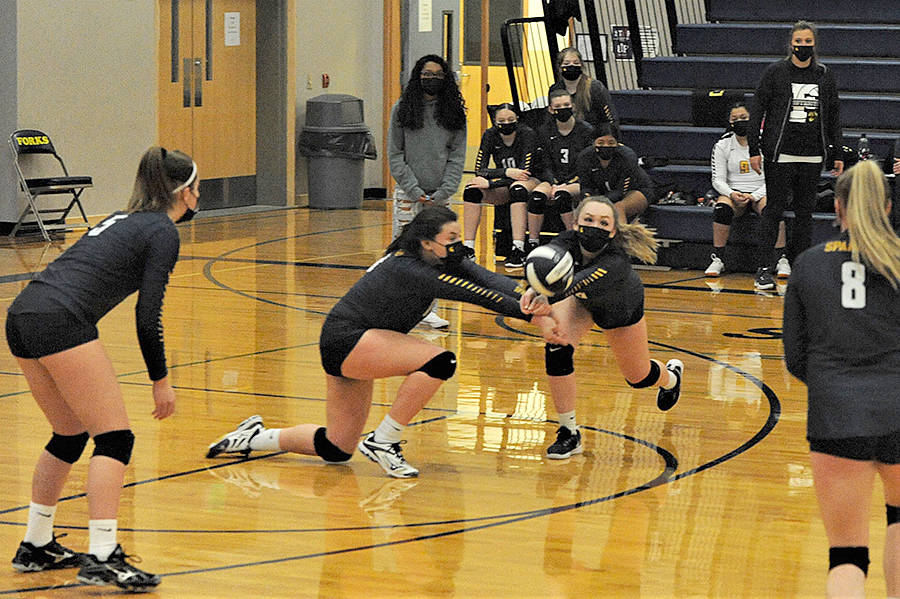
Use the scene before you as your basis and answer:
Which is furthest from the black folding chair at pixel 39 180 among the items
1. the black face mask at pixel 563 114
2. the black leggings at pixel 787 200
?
the black leggings at pixel 787 200

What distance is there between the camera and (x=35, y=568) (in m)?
4.23

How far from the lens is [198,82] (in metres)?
15.5

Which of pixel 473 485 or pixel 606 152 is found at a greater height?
pixel 606 152

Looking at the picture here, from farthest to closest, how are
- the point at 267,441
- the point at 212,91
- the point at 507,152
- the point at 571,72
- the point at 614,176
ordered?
the point at 212,91, the point at 507,152, the point at 571,72, the point at 614,176, the point at 267,441

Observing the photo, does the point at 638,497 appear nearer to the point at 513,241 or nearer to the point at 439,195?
the point at 439,195

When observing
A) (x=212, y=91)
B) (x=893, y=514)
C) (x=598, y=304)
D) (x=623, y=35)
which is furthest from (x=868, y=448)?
(x=212, y=91)

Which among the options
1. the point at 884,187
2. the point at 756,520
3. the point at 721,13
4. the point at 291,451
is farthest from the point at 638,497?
the point at 721,13

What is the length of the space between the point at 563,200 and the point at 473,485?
598 cm

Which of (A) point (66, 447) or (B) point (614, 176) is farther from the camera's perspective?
(B) point (614, 176)

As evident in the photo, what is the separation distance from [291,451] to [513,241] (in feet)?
19.5

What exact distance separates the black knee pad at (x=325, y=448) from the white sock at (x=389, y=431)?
171mm

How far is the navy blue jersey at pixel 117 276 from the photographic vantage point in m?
4.08

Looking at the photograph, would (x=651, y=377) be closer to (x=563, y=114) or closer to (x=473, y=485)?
(x=473, y=485)

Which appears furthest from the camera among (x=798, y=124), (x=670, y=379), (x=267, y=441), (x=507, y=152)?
(x=507, y=152)
